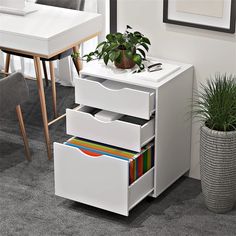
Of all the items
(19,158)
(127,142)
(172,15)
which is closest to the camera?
(127,142)

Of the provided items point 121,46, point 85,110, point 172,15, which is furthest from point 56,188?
point 172,15

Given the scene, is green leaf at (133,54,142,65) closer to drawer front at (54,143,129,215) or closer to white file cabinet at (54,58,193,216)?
white file cabinet at (54,58,193,216)

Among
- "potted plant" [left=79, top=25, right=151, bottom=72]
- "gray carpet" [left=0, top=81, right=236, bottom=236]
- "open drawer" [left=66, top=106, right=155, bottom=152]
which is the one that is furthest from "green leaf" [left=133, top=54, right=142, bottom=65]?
"gray carpet" [left=0, top=81, right=236, bottom=236]

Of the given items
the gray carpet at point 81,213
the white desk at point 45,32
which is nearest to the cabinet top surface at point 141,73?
the white desk at point 45,32

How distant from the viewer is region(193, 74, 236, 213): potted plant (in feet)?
10.5

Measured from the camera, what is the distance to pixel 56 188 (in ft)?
11.4

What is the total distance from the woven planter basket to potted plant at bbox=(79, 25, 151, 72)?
479 mm

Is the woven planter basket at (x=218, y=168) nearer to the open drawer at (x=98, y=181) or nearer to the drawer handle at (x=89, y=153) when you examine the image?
the open drawer at (x=98, y=181)

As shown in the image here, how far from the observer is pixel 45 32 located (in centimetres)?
371

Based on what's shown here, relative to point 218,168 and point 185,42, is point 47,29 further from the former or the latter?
point 218,168

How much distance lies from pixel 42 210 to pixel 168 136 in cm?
73

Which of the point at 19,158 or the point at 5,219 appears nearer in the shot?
the point at 5,219

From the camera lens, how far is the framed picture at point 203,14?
3330 mm

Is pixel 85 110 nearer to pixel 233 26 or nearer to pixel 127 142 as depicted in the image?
pixel 127 142
